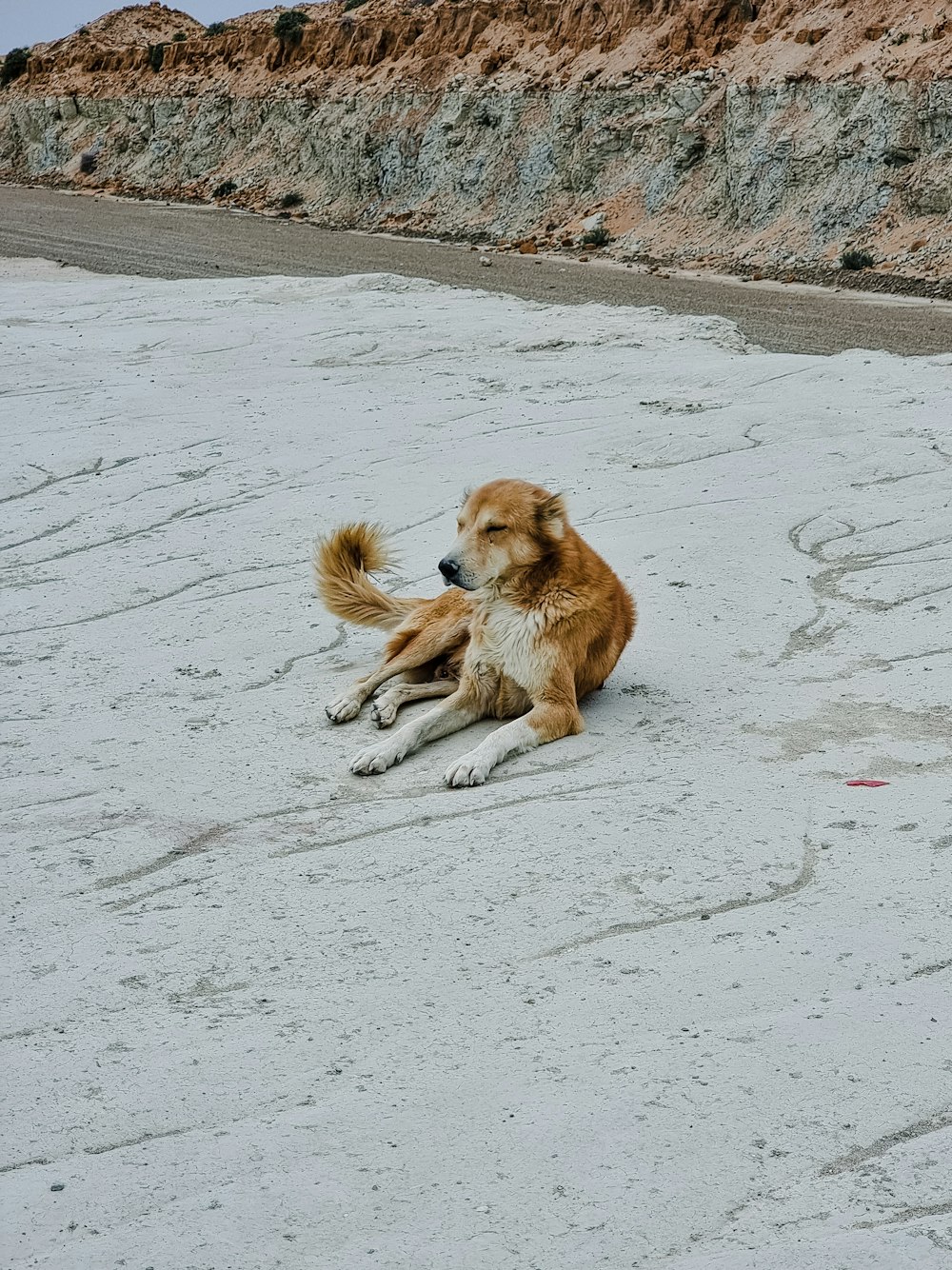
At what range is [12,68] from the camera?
198 feet

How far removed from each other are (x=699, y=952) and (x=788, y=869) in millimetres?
605

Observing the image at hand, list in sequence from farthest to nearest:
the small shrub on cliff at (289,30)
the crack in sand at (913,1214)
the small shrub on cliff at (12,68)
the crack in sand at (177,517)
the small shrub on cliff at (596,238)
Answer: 1. the small shrub on cliff at (12,68)
2. the small shrub on cliff at (289,30)
3. the small shrub on cliff at (596,238)
4. the crack in sand at (177,517)
5. the crack in sand at (913,1214)

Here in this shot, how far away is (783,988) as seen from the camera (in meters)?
3.98

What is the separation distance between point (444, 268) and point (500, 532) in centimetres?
1866

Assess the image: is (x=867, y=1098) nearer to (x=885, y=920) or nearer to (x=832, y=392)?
(x=885, y=920)

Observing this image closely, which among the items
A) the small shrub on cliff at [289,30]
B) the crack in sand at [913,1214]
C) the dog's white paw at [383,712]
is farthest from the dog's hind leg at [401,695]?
the small shrub on cliff at [289,30]

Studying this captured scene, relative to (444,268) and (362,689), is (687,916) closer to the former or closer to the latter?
(362,689)

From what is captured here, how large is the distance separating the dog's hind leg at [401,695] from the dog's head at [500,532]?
2.06 feet

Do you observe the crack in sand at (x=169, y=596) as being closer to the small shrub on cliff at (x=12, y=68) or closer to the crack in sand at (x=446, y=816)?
the crack in sand at (x=446, y=816)

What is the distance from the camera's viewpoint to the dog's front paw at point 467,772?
5.46 metres

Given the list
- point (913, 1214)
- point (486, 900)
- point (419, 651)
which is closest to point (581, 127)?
point (419, 651)

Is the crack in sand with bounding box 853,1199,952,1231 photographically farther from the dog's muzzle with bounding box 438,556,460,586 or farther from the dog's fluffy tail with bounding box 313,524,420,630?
the dog's fluffy tail with bounding box 313,524,420,630

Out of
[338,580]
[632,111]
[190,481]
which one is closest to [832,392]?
[190,481]

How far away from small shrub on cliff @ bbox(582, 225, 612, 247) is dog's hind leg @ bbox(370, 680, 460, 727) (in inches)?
904
